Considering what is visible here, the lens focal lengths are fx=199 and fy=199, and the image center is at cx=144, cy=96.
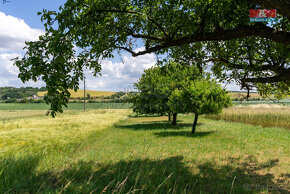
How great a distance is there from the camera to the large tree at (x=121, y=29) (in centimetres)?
428

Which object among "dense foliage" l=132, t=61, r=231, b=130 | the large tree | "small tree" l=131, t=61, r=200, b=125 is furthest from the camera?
"small tree" l=131, t=61, r=200, b=125

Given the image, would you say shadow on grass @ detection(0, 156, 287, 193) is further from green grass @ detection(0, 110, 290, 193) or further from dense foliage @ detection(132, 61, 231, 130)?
dense foliage @ detection(132, 61, 231, 130)

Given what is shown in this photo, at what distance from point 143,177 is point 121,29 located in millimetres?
5344

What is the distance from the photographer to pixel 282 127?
21891 millimetres

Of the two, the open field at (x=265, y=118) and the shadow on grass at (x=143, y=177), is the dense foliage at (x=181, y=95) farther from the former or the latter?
the open field at (x=265, y=118)

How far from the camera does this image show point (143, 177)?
390cm

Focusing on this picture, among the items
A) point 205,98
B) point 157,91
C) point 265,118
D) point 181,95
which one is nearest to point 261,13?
point 205,98

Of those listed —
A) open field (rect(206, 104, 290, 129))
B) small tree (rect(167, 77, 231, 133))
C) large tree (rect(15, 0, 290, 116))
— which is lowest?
open field (rect(206, 104, 290, 129))

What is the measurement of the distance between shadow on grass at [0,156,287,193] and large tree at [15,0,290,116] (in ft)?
6.24

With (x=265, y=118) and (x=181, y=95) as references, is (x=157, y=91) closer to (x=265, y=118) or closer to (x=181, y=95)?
(x=181, y=95)

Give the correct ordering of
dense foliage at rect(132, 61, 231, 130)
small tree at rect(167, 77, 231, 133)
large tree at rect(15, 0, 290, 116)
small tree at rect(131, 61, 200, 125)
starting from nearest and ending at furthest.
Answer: large tree at rect(15, 0, 290, 116) < small tree at rect(167, 77, 231, 133) < dense foliage at rect(132, 61, 231, 130) < small tree at rect(131, 61, 200, 125)

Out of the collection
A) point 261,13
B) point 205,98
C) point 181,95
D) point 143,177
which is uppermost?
point 261,13

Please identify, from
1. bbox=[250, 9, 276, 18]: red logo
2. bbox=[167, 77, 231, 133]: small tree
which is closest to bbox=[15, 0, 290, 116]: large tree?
bbox=[250, 9, 276, 18]: red logo

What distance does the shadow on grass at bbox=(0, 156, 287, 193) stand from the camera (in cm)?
458
